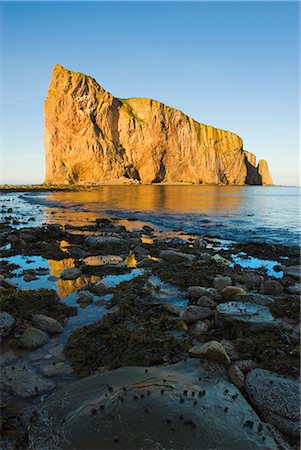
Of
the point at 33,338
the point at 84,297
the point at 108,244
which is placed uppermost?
the point at 108,244

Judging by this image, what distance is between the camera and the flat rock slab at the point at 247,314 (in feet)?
19.3

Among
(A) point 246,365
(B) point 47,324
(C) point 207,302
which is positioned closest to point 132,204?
(C) point 207,302

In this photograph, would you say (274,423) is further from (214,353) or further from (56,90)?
(56,90)

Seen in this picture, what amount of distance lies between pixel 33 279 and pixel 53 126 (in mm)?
110362

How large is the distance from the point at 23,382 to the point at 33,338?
1.20m

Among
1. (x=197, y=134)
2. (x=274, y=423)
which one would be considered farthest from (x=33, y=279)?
(x=197, y=134)

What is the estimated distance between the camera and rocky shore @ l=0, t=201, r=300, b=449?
3248 mm

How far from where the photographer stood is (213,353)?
4.68m

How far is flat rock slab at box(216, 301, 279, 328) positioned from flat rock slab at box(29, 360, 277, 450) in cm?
204

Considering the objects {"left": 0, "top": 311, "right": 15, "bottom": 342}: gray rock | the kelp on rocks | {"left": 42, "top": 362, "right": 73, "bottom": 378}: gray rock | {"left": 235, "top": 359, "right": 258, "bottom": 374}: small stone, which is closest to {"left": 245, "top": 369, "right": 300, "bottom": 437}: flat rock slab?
{"left": 235, "top": 359, "right": 258, "bottom": 374}: small stone

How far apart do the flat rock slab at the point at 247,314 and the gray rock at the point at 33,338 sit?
11.2 feet

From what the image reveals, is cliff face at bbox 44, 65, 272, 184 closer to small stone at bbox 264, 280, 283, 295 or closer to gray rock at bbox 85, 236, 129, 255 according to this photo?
A: gray rock at bbox 85, 236, 129, 255

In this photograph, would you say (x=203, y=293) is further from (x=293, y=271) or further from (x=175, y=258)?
(x=293, y=271)

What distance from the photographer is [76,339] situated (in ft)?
18.1
